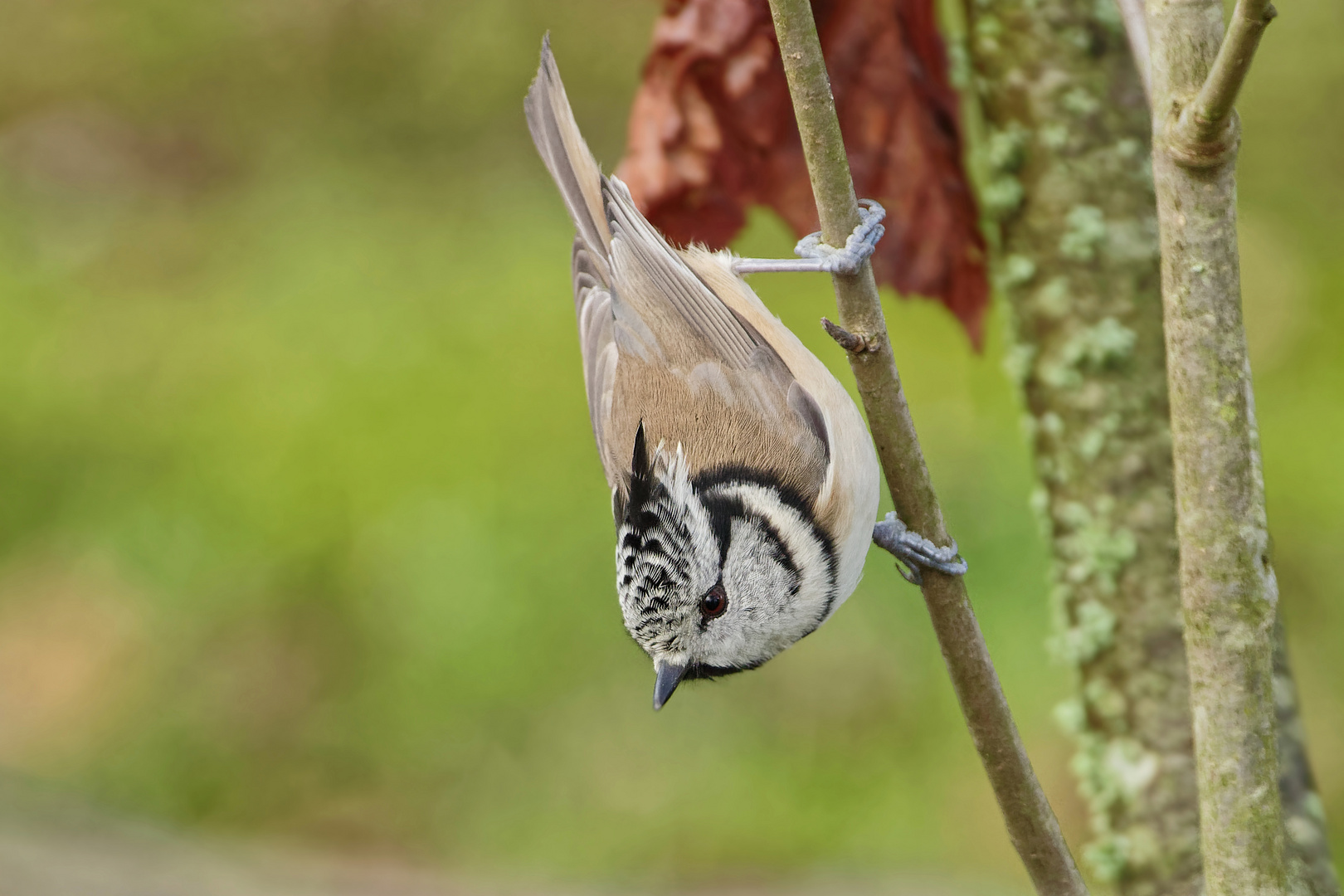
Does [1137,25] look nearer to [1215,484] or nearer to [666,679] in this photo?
[1215,484]

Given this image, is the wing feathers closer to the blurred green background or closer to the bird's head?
the bird's head

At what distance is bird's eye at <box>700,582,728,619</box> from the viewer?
7.79 feet

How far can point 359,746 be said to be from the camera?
4230 mm

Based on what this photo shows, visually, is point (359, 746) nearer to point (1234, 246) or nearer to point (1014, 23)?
point (1014, 23)

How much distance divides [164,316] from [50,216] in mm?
982

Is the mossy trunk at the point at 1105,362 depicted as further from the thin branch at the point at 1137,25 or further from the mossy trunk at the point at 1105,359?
the thin branch at the point at 1137,25

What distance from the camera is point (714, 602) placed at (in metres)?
2.38

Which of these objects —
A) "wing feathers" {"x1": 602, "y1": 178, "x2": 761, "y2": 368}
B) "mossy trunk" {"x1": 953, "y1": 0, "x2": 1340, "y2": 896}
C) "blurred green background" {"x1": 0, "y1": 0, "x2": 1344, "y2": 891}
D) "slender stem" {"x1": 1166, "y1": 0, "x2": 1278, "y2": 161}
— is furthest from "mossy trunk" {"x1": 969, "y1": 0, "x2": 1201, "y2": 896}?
"blurred green background" {"x1": 0, "y1": 0, "x2": 1344, "y2": 891}

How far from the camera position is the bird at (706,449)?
2379 mm

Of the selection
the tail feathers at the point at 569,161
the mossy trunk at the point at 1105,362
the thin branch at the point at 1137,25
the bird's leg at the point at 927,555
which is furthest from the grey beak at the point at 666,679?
the thin branch at the point at 1137,25

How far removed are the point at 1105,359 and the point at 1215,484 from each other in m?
0.76

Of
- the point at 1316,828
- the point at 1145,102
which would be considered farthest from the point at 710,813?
the point at 1145,102

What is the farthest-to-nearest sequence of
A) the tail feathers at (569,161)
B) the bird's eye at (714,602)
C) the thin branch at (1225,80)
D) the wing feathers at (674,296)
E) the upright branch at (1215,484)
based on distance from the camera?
1. the tail feathers at (569,161)
2. the wing feathers at (674,296)
3. the bird's eye at (714,602)
4. the upright branch at (1215,484)
5. the thin branch at (1225,80)

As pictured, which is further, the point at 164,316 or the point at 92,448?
the point at 164,316
